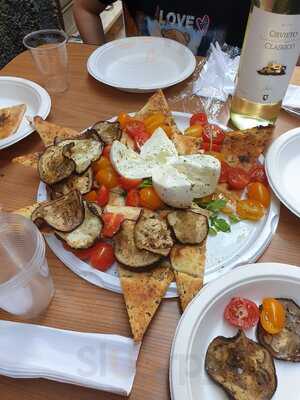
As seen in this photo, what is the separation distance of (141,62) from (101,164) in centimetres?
76

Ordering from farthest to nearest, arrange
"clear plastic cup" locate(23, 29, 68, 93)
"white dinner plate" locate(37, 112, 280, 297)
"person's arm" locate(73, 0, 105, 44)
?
"person's arm" locate(73, 0, 105, 44) < "clear plastic cup" locate(23, 29, 68, 93) < "white dinner plate" locate(37, 112, 280, 297)

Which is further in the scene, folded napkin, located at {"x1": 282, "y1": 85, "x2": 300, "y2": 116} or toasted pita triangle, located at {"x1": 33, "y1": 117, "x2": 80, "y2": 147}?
folded napkin, located at {"x1": 282, "y1": 85, "x2": 300, "y2": 116}

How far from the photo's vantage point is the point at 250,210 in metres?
0.93

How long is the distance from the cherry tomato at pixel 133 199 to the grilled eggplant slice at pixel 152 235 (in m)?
0.10

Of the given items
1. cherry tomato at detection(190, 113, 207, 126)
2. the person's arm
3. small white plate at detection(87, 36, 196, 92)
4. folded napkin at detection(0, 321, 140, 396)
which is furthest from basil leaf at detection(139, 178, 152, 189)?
the person's arm

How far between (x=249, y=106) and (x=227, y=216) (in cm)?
39

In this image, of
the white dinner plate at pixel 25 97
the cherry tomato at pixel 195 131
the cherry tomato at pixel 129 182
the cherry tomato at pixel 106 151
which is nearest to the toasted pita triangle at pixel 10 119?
the white dinner plate at pixel 25 97

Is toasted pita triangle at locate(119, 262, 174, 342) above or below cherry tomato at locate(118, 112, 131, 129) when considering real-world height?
below

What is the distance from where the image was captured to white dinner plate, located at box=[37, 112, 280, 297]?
32.5 inches

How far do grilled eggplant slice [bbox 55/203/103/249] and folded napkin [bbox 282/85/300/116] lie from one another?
86cm

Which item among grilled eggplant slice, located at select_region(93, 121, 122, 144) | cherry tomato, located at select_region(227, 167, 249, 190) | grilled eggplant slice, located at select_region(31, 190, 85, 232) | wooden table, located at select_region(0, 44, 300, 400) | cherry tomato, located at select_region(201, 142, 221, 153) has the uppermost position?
grilled eggplant slice, located at select_region(93, 121, 122, 144)

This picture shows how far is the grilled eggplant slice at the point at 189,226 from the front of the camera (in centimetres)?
85

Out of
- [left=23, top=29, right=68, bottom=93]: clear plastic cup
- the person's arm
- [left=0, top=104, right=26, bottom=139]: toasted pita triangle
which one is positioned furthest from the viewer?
the person's arm

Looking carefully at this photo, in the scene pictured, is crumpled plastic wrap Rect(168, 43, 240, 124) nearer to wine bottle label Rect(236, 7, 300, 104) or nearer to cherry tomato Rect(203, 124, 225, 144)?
cherry tomato Rect(203, 124, 225, 144)
